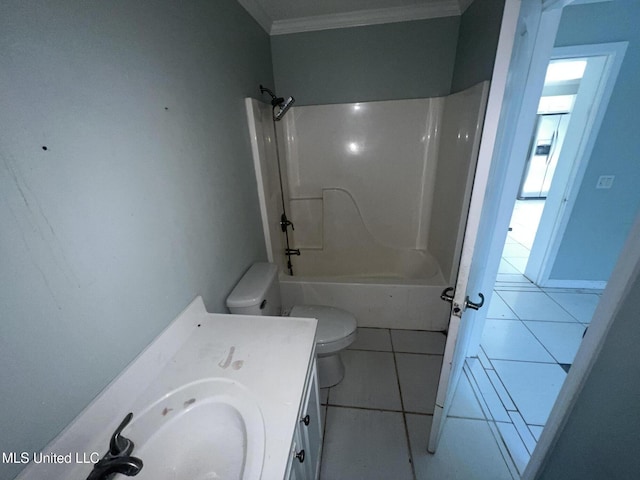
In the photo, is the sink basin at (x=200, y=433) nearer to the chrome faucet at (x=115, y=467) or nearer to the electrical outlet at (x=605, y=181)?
the chrome faucet at (x=115, y=467)

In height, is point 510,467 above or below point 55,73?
below

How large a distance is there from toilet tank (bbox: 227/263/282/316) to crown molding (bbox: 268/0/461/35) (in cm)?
183

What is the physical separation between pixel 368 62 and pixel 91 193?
2.08m

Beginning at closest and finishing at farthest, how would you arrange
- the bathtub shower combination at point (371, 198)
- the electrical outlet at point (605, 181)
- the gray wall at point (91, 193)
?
the gray wall at point (91, 193) → the bathtub shower combination at point (371, 198) → the electrical outlet at point (605, 181)

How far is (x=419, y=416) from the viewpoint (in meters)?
1.33

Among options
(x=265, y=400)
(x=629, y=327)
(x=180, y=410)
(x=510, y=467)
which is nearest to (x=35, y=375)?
(x=180, y=410)

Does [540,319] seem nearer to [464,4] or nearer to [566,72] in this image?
[464,4]

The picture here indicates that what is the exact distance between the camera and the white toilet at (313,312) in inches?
47.7

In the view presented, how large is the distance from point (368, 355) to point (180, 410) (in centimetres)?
134

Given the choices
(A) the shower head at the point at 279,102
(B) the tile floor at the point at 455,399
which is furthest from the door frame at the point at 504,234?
(A) the shower head at the point at 279,102

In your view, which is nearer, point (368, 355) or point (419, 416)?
point (419, 416)

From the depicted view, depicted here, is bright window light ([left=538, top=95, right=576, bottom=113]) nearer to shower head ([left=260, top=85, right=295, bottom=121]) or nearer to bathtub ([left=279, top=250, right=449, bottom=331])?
bathtub ([left=279, top=250, right=449, bottom=331])

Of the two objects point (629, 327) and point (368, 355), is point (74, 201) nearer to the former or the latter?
point (629, 327)

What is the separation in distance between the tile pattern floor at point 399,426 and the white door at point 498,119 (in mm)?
118
